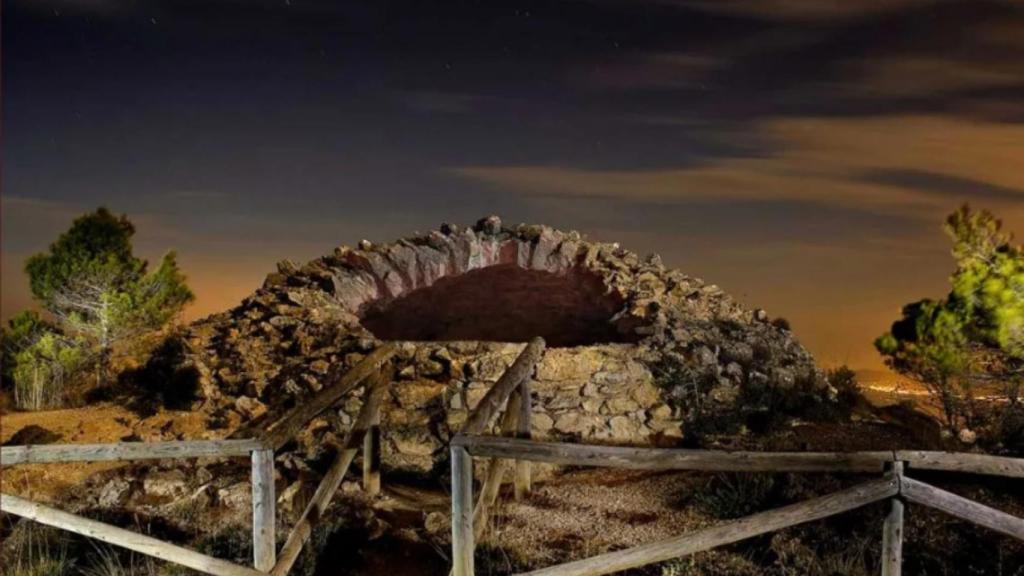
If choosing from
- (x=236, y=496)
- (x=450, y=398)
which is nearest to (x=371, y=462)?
(x=236, y=496)

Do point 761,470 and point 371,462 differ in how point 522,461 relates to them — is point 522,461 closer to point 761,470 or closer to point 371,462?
point 371,462

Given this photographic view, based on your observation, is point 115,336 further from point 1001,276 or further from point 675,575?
point 1001,276

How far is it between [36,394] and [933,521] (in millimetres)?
11906

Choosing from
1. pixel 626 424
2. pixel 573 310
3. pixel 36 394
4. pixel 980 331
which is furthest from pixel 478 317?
pixel 980 331

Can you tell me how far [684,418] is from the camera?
10750 mm

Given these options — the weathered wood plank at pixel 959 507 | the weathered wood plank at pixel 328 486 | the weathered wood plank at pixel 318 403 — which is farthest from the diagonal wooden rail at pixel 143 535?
the weathered wood plank at pixel 959 507

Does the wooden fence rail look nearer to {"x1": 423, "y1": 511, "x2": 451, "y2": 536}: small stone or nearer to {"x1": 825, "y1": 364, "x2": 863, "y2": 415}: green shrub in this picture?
{"x1": 423, "y1": 511, "x2": 451, "y2": 536}: small stone

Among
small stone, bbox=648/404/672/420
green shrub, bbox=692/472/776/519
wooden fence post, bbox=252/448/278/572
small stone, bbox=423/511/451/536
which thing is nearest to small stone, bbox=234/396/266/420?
small stone, bbox=423/511/451/536

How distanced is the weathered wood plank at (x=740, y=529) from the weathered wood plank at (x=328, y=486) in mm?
1959

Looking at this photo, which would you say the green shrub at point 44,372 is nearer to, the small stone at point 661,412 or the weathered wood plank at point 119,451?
the weathered wood plank at point 119,451

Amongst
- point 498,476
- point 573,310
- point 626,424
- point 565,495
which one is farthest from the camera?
point 573,310

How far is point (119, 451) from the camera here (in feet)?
18.4

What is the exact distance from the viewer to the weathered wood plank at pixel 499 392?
6180mm

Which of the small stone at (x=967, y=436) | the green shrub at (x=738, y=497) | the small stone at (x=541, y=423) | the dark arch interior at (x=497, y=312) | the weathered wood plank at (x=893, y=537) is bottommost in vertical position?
the green shrub at (x=738, y=497)
